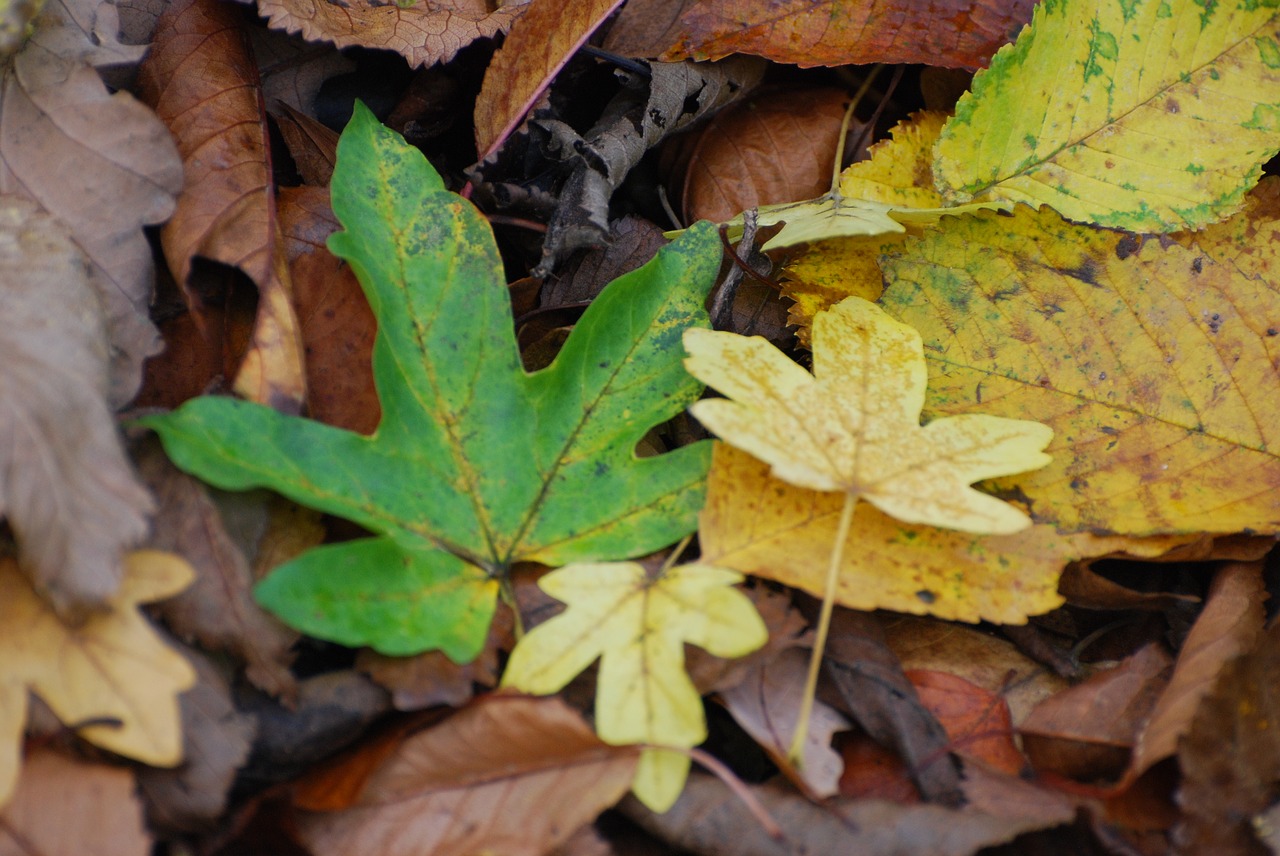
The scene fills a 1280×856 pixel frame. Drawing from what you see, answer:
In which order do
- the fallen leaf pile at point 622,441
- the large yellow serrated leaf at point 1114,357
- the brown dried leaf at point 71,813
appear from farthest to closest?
the large yellow serrated leaf at point 1114,357, the fallen leaf pile at point 622,441, the brown dried leaf at point 71,813

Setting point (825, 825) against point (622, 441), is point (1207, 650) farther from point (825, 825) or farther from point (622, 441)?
point (622, 441)

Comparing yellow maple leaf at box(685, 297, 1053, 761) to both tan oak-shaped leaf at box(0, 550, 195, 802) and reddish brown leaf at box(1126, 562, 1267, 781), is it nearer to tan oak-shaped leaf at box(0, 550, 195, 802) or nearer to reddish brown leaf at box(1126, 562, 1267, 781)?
reddish brown leaf at box(1126, 562, 1267, 781)

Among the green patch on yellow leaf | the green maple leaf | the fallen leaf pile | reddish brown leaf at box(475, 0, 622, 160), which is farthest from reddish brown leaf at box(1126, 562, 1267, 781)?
reddish brown leaf at box(475, 0, 622, 160)

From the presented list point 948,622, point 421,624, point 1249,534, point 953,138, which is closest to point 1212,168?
point 953,138

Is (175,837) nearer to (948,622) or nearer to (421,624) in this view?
(421,624)

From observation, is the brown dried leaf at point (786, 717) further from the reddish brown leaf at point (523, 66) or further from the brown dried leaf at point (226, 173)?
the reddish brown leaf at point (523, 66)

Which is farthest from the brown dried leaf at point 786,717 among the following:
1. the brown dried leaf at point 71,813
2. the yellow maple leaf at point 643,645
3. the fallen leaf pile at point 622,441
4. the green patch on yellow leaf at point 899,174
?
the green patch on yellow leaf at point 899,174
